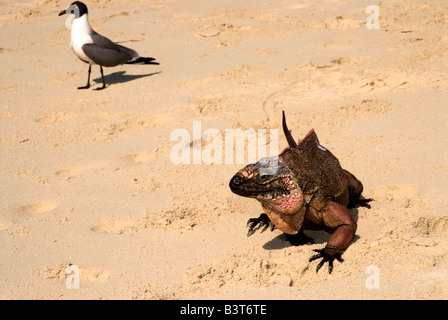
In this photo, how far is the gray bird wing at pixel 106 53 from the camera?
25.4 feet

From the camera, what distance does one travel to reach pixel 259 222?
420cm

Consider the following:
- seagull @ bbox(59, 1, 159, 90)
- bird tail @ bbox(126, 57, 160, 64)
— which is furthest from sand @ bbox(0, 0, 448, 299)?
seagull @ bbox(59, 1, 159, 90)

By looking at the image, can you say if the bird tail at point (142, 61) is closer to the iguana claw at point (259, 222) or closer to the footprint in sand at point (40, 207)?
the footprint in sand at point (40, 207)

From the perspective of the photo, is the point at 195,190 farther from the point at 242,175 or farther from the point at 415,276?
the point at 415,276

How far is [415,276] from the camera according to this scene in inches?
133

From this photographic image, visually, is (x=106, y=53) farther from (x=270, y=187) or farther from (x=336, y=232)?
(x=336, y=232)

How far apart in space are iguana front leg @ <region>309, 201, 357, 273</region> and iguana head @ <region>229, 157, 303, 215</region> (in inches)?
9.7

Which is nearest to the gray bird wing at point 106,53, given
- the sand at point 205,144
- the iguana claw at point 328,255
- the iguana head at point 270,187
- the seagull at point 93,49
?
the seagull at point 93,49

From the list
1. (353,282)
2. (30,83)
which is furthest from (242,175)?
(30,83)

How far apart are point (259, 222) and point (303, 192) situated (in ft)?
1.84

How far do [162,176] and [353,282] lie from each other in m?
2.16

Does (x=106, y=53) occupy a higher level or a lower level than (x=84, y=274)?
higher

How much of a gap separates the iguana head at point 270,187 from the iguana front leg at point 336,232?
0.81 ft

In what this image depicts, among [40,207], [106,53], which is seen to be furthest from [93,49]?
[40,207]
